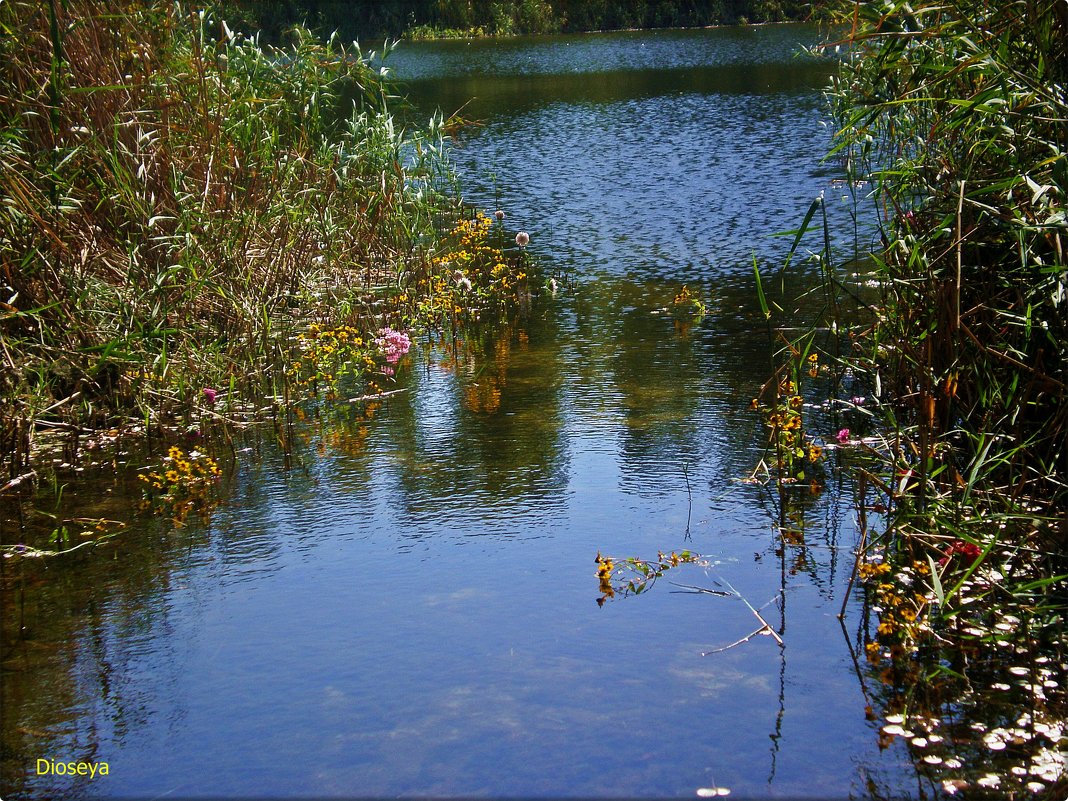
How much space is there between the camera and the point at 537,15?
4203 cm

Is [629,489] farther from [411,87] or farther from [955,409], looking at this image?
[411,87]

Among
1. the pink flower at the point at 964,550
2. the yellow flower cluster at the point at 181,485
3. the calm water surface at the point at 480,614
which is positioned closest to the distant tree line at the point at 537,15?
the calm water surface at the point at 480,614

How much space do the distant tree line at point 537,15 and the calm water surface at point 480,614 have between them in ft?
120

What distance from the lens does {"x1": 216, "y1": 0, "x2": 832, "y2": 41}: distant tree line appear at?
4064 centimetres

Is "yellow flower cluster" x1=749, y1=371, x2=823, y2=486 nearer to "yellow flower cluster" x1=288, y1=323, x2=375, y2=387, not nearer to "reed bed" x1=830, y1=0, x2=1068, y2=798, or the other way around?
"reed bed" x1=830, y1=0, x2=1068, y2=798

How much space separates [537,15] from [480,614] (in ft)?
135

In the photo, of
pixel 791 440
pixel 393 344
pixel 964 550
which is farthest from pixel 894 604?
pixel 393 344

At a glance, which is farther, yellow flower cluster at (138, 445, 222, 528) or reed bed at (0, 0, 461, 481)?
reed bed at (0, 0, 461, 481)

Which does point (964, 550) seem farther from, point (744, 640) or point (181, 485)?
point (181, 485)

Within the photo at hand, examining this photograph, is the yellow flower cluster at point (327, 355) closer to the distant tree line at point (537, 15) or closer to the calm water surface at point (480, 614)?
the calm water surface at point (480, 614)

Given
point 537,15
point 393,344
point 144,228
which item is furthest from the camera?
point 537,15

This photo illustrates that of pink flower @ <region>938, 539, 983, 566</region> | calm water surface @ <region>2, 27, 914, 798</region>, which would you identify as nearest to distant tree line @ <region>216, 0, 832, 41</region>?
calm water surface @ <region>2, 27, 914, 798</region>

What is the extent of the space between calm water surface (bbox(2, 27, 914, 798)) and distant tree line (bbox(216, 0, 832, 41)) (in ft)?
120

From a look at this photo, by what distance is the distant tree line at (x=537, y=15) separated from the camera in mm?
40638
